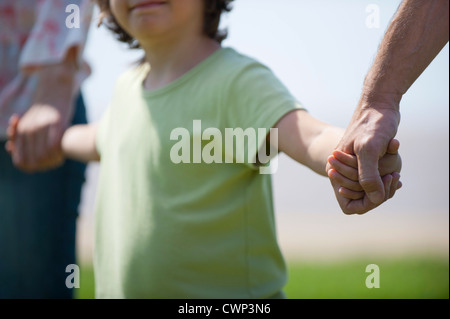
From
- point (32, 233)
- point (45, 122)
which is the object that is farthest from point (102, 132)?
point (32, 233)

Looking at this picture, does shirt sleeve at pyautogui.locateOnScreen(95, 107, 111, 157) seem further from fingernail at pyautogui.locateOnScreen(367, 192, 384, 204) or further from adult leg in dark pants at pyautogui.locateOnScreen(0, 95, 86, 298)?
fingernail at pyautogui.locateOnScreen(367, 192, 384, 204)

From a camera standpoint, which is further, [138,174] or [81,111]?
[81,111]

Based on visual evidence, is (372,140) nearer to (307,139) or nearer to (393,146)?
(393,146)

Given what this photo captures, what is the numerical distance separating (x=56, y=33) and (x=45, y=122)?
240mm

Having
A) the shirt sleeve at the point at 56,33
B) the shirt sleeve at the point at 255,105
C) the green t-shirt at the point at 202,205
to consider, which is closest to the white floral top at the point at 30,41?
the shirt sleeve at the point at 56,33

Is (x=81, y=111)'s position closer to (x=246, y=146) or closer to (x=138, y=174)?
(x=138, y=174)

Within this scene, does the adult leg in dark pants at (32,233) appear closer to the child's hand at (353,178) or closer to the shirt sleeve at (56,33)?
the shirt sleeve at (56,33)

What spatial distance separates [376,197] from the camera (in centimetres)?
94

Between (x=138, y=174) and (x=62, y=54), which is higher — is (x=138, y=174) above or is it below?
below

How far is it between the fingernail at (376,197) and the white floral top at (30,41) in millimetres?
1044

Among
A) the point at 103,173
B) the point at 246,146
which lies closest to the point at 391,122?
the point at 246,146

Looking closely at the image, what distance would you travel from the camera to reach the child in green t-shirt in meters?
1.27

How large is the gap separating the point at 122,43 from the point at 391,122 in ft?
3.33
